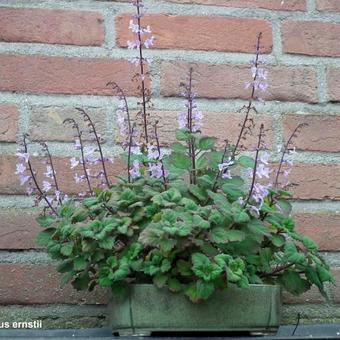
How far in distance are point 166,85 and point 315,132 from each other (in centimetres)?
29

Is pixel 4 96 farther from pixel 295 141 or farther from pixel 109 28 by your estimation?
pixel 295 141

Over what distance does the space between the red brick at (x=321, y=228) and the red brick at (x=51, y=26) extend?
19.6 inches

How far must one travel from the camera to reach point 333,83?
1.49 meters

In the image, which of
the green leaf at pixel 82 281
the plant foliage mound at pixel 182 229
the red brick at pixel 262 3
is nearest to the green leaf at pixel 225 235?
the plant foliage mound at pixel 182 229

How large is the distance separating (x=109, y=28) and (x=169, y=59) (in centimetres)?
12

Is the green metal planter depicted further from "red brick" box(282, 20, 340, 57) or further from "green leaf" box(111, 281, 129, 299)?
"red brick" box(282, 20, 340, 57)

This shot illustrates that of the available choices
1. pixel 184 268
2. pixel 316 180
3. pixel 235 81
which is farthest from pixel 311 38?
pixel 184 268

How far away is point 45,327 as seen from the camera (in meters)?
1.32

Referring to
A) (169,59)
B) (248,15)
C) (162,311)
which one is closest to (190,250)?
(162,311)

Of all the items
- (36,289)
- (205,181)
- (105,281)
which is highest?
(205,181)

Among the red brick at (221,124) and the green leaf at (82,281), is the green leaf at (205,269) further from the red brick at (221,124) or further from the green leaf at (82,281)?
the red brick at (221,124)

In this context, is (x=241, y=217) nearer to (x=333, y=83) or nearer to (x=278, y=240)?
(x=278, y=240)

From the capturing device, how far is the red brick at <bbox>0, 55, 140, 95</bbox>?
1407mm

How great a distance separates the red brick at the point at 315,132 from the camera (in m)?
1.45
